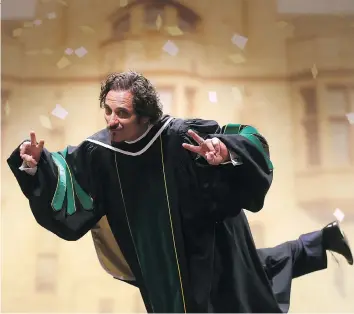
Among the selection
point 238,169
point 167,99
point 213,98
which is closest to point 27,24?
point 167,99

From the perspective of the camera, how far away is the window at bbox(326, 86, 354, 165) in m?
1.75

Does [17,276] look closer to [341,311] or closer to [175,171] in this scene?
[175,171]

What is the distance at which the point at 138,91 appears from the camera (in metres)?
1.02

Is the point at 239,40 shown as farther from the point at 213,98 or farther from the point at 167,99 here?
the point at 167,99

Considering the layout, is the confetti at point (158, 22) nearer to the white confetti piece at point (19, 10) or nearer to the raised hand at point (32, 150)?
the white confetti piece at point (19, 10)

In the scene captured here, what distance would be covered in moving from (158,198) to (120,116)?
200 millimetres

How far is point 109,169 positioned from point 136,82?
21 centimetres

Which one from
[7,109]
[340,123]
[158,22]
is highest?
[158,22]

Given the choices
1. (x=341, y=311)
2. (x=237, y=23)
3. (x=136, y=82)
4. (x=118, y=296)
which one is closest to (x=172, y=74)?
(x=237, y=23)

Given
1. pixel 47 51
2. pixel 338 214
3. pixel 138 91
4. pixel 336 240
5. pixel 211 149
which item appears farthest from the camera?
pixel 47 51

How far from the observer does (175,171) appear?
1028mm

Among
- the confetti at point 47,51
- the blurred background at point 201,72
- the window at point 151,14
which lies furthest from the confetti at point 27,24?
the window at point 151,14

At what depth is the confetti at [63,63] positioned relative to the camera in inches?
69.7

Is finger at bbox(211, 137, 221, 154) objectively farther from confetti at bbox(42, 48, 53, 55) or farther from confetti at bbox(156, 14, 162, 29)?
A: confetti at bbox(42, 48, 53, 55)
